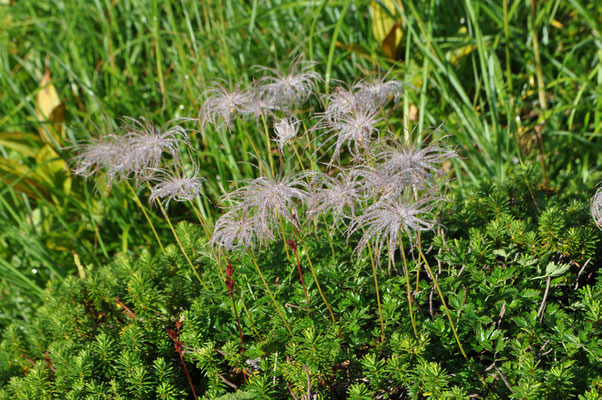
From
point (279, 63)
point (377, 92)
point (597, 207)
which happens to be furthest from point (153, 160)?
point (279, 63)

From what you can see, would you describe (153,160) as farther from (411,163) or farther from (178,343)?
(411,163)

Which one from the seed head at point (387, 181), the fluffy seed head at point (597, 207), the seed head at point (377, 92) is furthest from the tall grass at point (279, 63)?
the seed head at point (387, 181)

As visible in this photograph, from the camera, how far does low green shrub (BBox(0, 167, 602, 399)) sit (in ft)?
5.46

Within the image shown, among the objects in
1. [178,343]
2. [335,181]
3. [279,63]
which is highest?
[335,181]

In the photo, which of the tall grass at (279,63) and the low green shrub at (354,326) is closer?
the low green shrub at (354,326)

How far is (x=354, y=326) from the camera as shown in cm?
180

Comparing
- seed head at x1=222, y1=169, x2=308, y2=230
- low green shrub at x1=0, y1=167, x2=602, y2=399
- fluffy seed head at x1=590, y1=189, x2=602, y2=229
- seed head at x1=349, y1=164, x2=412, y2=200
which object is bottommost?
low green shrub at x1=0, y1=167, x2=602, y2=399

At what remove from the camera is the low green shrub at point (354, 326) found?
1.66 meters

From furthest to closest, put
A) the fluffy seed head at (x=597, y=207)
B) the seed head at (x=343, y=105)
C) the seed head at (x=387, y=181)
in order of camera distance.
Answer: the seed head at (x=343, y=105), the fluffy seed head at (x=597, y=207), the seed head at (x=387, y=181)

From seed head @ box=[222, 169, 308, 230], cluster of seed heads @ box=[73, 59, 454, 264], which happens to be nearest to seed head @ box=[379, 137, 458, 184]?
cluster of seed heads @ box=[73, 59, 454, 264]

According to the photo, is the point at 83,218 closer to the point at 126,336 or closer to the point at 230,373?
the point at 126,336

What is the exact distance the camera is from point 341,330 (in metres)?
Answer: 1.82

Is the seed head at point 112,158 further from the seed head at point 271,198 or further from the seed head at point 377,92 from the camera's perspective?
the seed head at point 377,92

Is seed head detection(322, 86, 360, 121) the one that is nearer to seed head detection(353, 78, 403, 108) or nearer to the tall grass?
seed head detection(353, 78, 403, 108)
